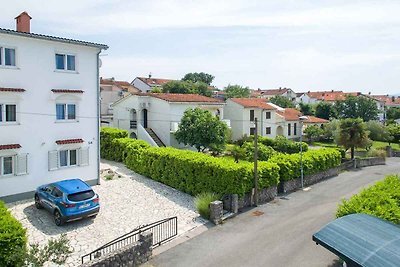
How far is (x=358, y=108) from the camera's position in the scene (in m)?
72.4

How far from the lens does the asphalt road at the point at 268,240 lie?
1380cm

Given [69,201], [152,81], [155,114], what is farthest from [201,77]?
[69,201]

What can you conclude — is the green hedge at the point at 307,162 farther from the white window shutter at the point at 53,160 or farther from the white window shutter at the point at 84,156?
the white window shutter at the point at 53,160

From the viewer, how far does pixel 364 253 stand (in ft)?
32.6

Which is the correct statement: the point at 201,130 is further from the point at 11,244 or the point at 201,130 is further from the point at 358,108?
the point at 358,108

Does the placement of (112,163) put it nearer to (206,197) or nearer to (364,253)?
(206,197)

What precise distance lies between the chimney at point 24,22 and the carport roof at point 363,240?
20806mm

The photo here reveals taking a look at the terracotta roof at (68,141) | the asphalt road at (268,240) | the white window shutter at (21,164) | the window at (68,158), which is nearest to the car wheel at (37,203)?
the white window shutter at (21,164)

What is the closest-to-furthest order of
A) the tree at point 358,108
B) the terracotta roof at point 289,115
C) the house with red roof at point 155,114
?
the house with red roof at point 155,114, the terracotta roof at point 289,115, the tree at point 358,108

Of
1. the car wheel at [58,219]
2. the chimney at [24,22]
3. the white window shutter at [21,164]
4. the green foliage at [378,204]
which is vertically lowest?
the car wheel at [58,219]

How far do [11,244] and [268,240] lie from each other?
1090cm

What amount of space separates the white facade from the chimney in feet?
7.33

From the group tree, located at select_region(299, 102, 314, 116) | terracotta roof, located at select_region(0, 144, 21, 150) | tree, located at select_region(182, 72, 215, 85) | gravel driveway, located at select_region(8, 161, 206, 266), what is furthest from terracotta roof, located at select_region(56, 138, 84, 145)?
tree, located at select_region(182, 72, 215, 85)

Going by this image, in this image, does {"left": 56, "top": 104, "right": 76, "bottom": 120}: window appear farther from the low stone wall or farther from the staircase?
the staircase
